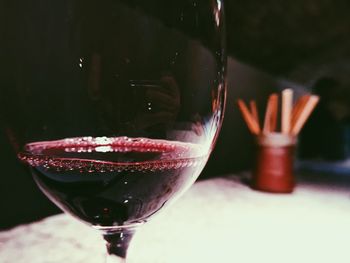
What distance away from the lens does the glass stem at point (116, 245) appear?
13.4 inches

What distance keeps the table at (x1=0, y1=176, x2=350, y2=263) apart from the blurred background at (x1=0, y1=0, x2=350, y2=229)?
39 centimetres

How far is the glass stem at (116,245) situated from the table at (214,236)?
229mm

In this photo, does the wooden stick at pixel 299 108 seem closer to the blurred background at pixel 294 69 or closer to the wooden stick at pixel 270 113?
the wooden stick at pixel 270 113

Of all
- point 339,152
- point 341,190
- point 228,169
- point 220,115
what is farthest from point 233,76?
point 220,115

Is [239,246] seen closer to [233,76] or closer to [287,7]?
[233,76]

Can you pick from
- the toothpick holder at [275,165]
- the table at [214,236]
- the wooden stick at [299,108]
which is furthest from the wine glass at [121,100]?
the wooden stick at [299,108]

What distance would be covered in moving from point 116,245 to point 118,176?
0.07 m

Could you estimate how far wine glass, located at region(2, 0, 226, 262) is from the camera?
0.32 meters

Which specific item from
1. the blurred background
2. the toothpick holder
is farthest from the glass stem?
the blurred background

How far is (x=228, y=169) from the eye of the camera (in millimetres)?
1397

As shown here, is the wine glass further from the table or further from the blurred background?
the blurred background

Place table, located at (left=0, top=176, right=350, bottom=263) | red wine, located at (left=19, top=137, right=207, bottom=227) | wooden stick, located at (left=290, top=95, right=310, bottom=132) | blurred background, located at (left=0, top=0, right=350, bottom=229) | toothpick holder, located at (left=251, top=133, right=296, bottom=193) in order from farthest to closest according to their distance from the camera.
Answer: blurred background, located at (left=0, top=0, right=350, bottom=229), wooden stick, located at (left=290, top=95, right=310, bottom=132), toothpick holder, located at (left=251, top=133, right=296, bottom=193), table, located at (left=0, top=176, right=350, bottom=263), red wine, located at (left=19, top=137, right=207, bottom=227)

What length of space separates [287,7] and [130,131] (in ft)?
5.20

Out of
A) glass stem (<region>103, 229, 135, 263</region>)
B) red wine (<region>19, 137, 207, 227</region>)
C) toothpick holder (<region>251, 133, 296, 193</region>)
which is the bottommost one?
toothpick holder (<region>251, 133, 296, 193</region>)
